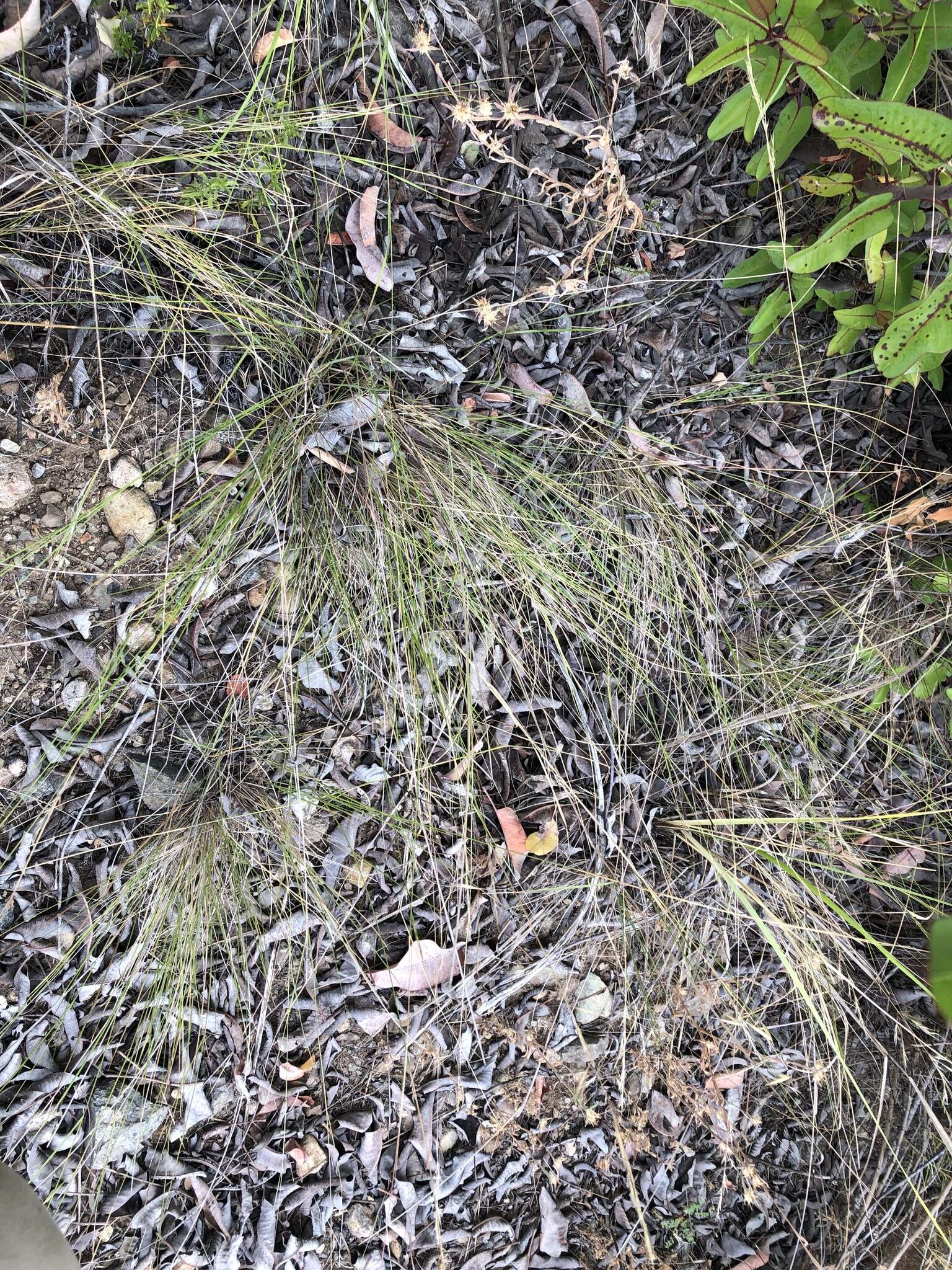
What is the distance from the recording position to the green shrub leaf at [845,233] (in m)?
1.27

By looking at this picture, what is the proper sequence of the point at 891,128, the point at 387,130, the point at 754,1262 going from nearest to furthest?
the point at 891,128
the point at 387,130
the point at 754,1262

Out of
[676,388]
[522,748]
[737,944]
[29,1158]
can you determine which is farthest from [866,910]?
[29,1158]

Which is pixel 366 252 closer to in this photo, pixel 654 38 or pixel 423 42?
pixel 423 42

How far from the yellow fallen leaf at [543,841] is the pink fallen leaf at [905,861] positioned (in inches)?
31.8

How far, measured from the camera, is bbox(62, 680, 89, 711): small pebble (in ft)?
5.11

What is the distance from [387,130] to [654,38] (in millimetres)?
579

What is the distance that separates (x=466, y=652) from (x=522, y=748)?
0.80 ft

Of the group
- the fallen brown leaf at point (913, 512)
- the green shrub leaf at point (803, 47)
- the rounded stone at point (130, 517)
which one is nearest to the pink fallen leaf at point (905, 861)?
the fallen brown leaf at point (913, 512)

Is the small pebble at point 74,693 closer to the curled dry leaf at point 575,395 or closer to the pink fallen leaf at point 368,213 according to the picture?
the pink fallen leaf at point 368,213

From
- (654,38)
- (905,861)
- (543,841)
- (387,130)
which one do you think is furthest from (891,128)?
(905,861)

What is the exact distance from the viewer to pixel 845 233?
129cm

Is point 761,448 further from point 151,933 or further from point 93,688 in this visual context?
point 151,933

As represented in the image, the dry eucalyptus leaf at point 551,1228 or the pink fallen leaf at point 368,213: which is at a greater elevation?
the pink fallen leaf at point 368,213

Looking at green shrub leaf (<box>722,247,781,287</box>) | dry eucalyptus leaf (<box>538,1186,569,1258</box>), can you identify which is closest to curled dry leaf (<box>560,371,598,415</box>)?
green shrub leaf (<box>722,247,781,287</box>)
